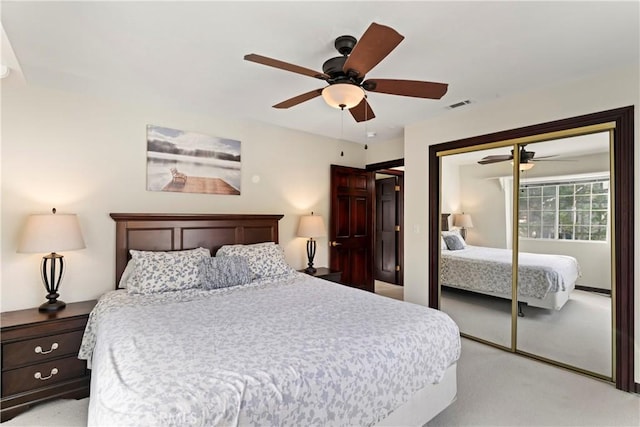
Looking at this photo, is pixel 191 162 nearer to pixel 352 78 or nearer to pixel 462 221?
pixel 352 78

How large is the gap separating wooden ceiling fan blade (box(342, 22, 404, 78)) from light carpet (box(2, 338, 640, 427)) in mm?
2362

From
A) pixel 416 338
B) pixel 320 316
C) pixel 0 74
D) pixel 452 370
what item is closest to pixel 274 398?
pixel 320 316

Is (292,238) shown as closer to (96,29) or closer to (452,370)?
(452,370)

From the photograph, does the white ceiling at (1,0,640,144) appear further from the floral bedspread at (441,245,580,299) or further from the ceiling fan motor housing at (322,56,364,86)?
the floral bedspread at (441,245,580,299)

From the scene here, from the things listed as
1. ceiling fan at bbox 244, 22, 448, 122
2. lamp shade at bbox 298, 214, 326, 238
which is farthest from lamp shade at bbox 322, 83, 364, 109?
lamp shade at bbox 298, 214, 326, 238

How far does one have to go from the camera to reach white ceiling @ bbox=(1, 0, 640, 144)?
5.98 feet

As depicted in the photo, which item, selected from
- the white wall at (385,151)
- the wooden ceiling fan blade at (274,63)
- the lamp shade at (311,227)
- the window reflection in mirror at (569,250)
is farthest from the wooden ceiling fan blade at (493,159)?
the wooden ceiling fan blade at (274,63)

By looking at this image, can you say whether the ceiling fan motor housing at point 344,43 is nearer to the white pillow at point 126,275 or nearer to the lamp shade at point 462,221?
the lamp shade at point 462,221

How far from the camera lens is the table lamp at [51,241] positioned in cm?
242

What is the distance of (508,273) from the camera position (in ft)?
10.9

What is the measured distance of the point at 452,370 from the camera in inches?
85.1

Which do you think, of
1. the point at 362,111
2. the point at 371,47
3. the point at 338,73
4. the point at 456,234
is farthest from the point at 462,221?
the point at 371,47

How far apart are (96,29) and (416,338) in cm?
279

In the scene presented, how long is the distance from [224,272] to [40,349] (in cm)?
141
